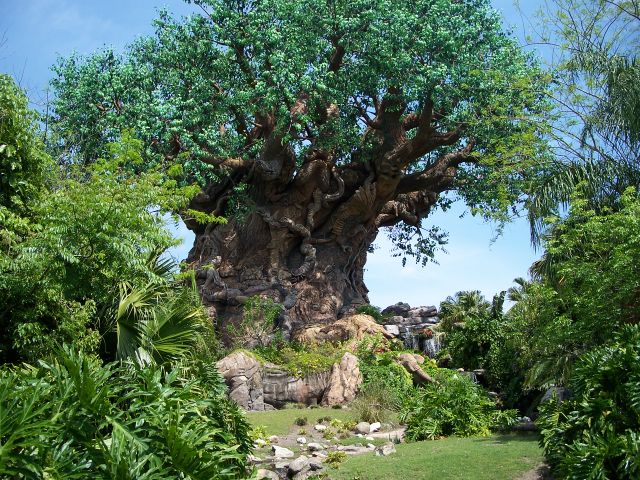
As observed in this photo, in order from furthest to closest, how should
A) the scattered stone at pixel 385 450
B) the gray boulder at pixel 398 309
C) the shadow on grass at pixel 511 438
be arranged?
the gray boulder at pixel 398 309
the shadow on grass at pixel 511 438
the scattered stone at pixel 385 450

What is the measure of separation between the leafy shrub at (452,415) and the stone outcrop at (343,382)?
9.62 feet

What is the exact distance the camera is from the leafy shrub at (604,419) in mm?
→ 8055

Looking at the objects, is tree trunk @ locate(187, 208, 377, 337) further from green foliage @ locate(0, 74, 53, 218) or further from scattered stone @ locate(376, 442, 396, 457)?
green foliage @ locate(0, 74, 53, 218)

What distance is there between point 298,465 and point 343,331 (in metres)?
11.7

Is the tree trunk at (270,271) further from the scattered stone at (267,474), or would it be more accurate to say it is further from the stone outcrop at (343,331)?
the scattered stone at (267,474)

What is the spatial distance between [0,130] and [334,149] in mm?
15783

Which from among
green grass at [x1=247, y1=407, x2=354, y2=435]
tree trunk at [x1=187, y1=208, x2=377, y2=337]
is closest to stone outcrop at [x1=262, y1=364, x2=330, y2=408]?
green grass at [x1=247, y1=407, x2=354, y2=435]

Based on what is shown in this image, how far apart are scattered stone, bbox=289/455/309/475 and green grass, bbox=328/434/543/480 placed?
46cm

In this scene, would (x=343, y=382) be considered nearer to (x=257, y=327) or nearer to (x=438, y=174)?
(x=257, y=327)

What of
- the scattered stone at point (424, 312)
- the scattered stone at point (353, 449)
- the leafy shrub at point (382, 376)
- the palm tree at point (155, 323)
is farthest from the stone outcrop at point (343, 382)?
the scattered stone at point (424, 312)

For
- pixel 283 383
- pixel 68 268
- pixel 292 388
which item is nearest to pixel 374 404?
pixel 292 388

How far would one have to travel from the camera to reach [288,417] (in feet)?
58.5

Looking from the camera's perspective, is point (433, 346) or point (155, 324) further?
point (433, 346)

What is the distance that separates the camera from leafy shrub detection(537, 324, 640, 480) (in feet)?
26.4
